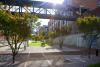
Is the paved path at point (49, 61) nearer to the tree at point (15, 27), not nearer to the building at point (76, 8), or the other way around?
the tree at point (15, 27)

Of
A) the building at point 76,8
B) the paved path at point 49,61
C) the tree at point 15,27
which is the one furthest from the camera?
the building at point 76,8

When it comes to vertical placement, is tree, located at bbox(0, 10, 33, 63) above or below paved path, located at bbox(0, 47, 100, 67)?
above

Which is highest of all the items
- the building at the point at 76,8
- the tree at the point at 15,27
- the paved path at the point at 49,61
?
the building at the point at 76,8

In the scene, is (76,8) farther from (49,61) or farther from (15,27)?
(15,27)

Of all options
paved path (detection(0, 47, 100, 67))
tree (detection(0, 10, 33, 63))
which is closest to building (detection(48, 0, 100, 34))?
paved path (detection(0, 47, 100, 67))

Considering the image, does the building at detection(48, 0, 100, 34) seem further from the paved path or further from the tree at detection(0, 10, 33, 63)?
the tree at detection(0, 10, 33, 63)

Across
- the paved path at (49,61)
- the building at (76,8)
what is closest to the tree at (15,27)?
the paved path at (49,61)

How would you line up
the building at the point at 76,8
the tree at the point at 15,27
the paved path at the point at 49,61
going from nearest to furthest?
the paved path at the point at 49,61 → the tree at the point at 15,27 → the building at the point at 76,8

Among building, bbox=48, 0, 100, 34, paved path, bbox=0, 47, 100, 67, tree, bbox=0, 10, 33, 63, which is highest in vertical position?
building, bbox=48, 0, 100, 34

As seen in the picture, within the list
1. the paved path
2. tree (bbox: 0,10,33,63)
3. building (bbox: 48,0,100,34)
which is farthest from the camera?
building (bbox: 48,0,100,34)

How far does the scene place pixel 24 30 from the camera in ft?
80.0

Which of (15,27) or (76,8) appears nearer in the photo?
(15,27)

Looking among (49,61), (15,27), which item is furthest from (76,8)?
(15,27)

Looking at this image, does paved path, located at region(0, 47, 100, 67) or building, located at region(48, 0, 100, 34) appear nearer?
paved path, located at region(0, 47, 100, 67)
